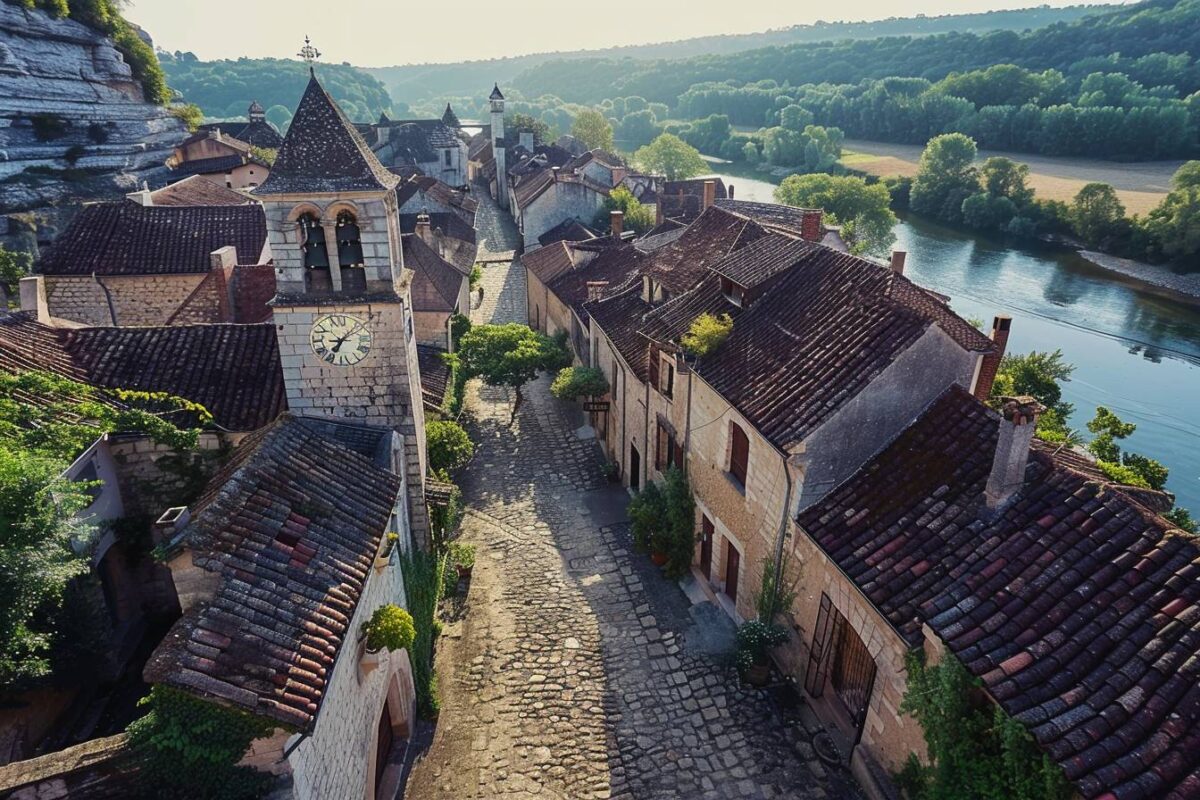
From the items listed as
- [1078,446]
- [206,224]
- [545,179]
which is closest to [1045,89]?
[545,179]

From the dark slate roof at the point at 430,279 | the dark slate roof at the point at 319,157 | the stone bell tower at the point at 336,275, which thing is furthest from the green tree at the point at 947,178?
the dark slate roof at the point at 319,157

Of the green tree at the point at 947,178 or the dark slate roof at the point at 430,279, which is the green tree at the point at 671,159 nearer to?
the green tree at the point at 947,178

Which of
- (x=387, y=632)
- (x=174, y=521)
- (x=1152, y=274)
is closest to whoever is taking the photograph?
(x=174, y=521)

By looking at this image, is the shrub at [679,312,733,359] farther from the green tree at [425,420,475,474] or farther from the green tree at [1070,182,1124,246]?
the green tree at [1070,182,1124,246]

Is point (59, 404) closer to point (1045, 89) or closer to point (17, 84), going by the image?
point (17, 84)

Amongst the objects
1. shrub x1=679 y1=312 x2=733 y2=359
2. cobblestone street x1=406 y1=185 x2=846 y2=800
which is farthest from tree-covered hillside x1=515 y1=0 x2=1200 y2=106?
cobblestone street x1=406 y1=185 x2=846 y2=800

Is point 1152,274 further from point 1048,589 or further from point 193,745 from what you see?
point 193,745

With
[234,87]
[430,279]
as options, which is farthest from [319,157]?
[234,87]
